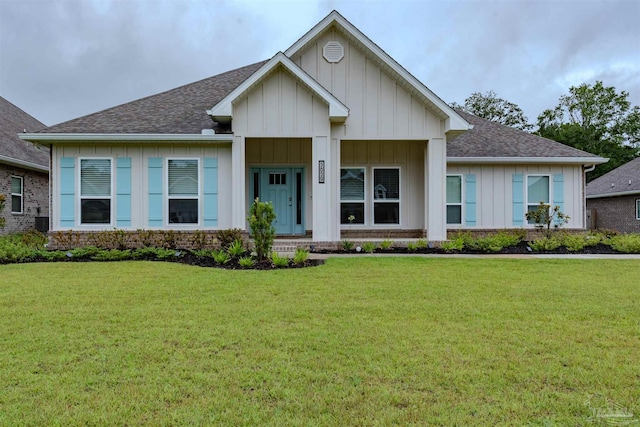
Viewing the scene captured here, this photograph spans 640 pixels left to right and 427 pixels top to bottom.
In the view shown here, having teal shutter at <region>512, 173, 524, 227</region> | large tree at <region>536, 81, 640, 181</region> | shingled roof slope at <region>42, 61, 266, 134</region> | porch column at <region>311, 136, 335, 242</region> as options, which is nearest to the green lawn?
porch column at <region>311, 136, 335, 242</region>

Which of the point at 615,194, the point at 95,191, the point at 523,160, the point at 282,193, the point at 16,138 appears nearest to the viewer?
the point at 95,191

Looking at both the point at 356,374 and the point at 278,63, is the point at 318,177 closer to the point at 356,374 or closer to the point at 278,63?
the point at 278,63

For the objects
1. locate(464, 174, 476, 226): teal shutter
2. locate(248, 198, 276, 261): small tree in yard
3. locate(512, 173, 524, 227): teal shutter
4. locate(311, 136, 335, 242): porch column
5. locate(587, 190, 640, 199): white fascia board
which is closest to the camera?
locate(248, 198, 276, 261): small tree in yard

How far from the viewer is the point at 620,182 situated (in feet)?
75.5

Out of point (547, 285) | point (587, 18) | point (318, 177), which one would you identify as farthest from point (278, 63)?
point (587, 18)

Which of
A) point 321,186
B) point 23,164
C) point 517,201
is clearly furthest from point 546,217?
point 23,164

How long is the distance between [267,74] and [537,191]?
9791 millimetres

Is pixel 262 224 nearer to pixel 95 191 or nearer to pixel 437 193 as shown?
pixel 437 193

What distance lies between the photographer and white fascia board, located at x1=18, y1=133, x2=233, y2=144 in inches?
448

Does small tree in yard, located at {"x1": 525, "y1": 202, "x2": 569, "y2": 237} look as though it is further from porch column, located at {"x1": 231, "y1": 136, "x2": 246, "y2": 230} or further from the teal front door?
porch column, located at {"x1": 231, "y1": 136, "x2": 246, "y2": 230}

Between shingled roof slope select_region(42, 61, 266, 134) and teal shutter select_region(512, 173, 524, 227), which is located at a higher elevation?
shingled roof slope select_region(42, 61, 266, 134)

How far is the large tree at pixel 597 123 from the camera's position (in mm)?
38125

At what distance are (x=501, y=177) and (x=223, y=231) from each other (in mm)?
9342

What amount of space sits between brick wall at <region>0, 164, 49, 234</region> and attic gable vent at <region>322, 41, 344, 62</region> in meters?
11.7
